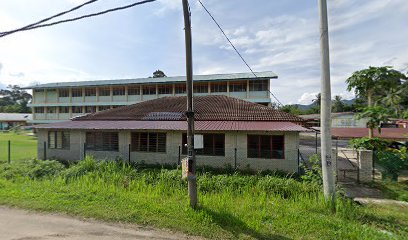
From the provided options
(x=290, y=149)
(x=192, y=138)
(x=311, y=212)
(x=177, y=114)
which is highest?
(x=177, y=114)

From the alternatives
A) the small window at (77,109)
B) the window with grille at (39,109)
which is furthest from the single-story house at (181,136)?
the window with grille at (39,109)

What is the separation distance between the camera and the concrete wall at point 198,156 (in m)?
12.6

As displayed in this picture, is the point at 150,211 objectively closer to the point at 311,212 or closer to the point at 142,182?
the point at 142,182

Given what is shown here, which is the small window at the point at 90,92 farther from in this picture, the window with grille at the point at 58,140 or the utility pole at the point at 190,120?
the utility pole at the point at 190,120

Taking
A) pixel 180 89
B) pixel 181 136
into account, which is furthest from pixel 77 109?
pixel 181 136

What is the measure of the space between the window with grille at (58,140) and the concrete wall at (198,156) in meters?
0.31

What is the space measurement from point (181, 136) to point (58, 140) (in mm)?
9559

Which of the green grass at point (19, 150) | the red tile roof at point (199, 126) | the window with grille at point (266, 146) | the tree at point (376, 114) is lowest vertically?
the green grass at point (19, 150)

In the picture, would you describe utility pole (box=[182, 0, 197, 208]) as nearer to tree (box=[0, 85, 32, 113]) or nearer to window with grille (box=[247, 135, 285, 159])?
window with grille (box=[247, 135, 285, 159])

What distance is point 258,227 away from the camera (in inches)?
197

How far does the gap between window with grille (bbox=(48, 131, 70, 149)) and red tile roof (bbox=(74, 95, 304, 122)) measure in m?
2.15

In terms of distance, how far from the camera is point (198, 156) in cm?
1376

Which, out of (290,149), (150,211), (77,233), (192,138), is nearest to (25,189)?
(77,233)

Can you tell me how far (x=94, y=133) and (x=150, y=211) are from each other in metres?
12.1
